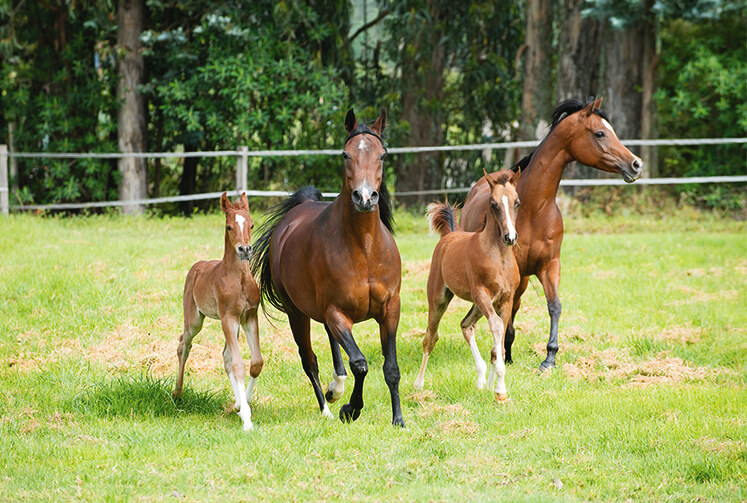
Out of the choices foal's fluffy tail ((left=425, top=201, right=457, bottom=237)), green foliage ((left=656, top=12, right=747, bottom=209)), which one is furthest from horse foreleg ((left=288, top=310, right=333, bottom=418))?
green foliage ((left=656, top=12, right=747, bottom=209))

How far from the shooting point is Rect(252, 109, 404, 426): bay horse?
5.84 m

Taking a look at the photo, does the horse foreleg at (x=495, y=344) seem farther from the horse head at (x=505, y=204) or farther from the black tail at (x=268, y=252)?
the black tail at (x=268, y=252)

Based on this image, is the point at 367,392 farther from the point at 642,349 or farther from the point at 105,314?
the point at 105,314

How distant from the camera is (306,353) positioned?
22.7ft

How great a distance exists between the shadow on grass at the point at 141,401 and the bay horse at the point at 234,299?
171mm

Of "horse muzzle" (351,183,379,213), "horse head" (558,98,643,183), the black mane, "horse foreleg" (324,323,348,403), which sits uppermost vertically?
the black mane

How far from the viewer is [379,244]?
6.10m

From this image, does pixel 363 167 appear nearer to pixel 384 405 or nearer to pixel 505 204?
pixel 505 204

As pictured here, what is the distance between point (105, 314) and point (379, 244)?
432 cm

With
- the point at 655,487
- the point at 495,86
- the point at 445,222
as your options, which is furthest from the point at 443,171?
the point at 655,487

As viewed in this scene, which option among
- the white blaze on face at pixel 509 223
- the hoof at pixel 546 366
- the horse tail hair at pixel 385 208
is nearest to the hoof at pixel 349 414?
the horse tail hair at pixel 385 208

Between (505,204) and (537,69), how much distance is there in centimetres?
1277

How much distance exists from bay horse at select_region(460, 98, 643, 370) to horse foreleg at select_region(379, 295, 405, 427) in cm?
216

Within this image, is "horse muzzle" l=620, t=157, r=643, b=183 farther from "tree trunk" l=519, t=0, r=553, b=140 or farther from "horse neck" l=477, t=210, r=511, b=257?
"tree trunk" l=519, t=0, r=553, b=140
